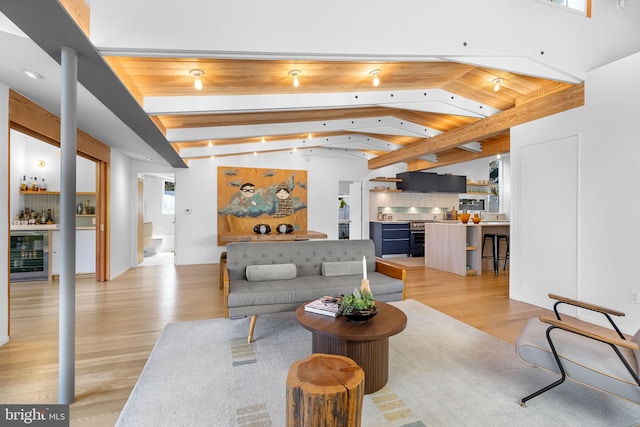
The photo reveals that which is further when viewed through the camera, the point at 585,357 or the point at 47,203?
the point at 47,203

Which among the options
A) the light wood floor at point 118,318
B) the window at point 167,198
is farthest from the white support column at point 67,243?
the window at point 167,198

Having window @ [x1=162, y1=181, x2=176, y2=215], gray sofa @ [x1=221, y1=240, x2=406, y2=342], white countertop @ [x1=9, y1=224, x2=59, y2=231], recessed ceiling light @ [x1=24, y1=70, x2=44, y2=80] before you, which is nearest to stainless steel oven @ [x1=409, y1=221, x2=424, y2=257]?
gray sofa @ [x1=221, y1=240, x2=406, y2=342]

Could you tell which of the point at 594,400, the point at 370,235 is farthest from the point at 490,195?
the point at 594,400

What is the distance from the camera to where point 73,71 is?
206 centimetres

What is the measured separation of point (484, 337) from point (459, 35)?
287 cm

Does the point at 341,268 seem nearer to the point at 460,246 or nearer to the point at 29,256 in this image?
the point at 460,246

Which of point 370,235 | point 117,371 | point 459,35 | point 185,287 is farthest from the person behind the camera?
point 370,235

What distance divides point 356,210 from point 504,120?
505 centimetres

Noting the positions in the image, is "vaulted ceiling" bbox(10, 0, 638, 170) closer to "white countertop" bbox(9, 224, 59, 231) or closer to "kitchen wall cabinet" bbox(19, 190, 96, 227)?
"kitchen wall cabinet" bbox(19, 190, 96, 227)

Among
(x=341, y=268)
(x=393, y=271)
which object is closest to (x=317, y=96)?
(x=341, y=268)

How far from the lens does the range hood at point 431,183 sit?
8766 mm

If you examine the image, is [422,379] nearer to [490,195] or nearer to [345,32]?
[345,32]

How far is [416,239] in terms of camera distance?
335 inches

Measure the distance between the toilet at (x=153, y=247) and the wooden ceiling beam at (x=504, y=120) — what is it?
7.84 m
